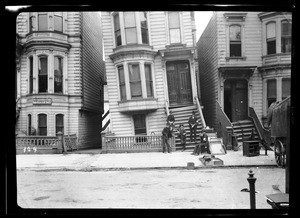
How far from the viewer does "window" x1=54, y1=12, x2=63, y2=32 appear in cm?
1923

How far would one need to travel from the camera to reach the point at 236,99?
16.3 m

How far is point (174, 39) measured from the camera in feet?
60.9

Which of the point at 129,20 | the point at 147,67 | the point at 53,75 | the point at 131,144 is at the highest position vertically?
the point at 129,20

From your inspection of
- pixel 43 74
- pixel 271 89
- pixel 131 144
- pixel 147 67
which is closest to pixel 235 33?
pixel 271 89

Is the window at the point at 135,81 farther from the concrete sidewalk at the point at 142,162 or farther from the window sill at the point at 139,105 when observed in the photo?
the concrete sidewalk at the point at 142,162

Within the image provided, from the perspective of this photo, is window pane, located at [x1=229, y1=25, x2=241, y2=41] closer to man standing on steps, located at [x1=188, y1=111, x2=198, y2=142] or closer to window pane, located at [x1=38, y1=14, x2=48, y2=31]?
man standing on steps, located at [x1=188, y1=111, x2=198, y2=142]

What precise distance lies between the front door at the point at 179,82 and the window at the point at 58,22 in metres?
8.27

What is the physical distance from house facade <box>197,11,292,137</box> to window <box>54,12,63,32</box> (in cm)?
1090

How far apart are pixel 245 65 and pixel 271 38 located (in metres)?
2.25

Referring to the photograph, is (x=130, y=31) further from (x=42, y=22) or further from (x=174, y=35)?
(x=42, y=22)

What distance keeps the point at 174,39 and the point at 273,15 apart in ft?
21.8

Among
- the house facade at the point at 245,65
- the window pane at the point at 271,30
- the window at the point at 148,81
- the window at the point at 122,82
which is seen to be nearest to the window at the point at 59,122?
the window at the point at 122,82

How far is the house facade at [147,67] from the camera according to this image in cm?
1797
